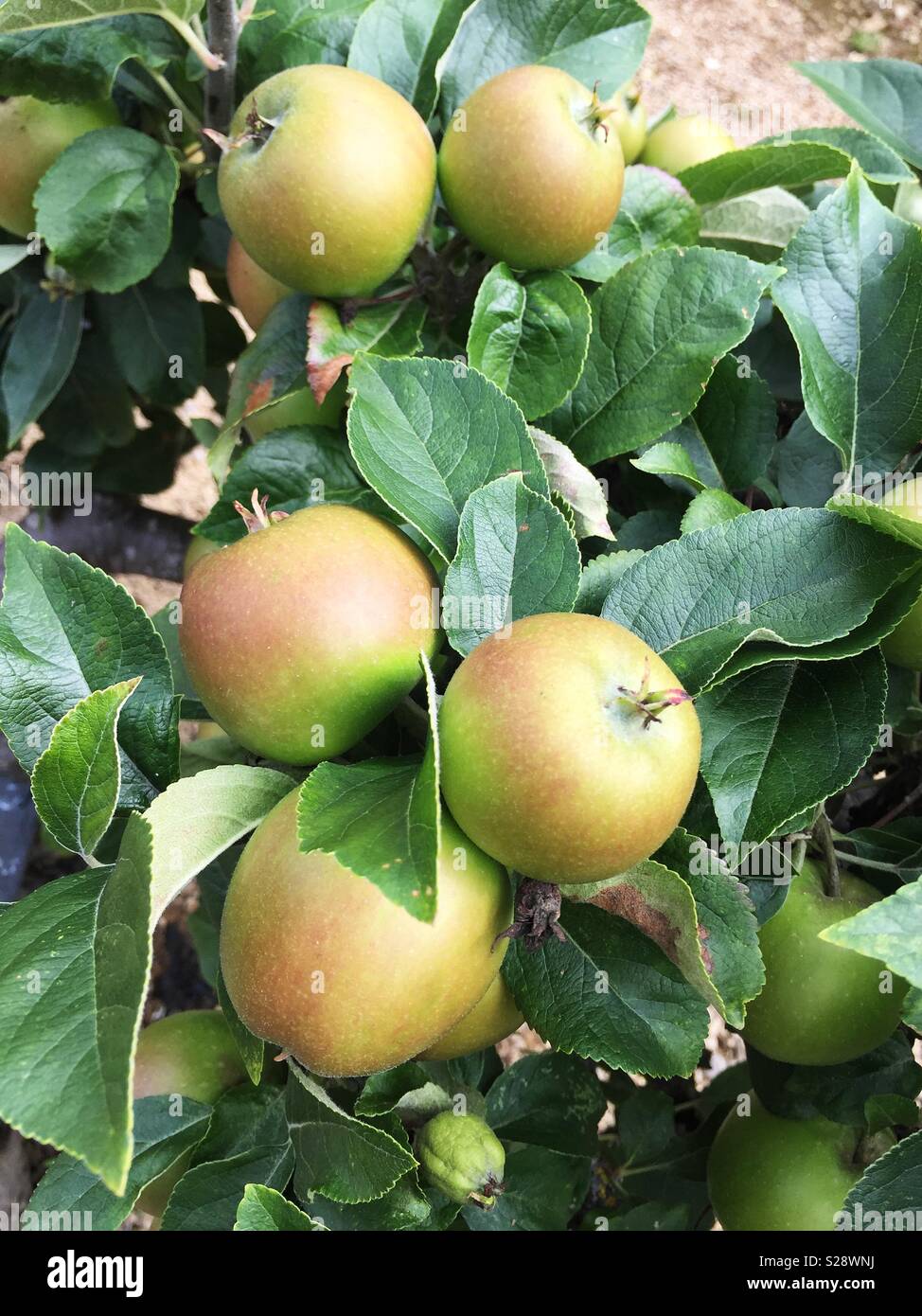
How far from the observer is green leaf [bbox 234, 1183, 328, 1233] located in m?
0.71

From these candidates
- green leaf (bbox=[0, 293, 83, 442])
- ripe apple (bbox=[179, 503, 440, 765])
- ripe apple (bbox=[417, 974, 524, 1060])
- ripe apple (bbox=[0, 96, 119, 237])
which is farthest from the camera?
green leaf (bbox=[0, 293, 83, 442])

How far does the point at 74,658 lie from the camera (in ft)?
2.62

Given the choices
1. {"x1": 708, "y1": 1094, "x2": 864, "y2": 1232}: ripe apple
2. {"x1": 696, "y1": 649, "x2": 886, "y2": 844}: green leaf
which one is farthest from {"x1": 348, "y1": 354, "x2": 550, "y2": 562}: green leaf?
{"x1": 708, "y1": 1094, "x2": 864, "y2": 1232}: ripe apple

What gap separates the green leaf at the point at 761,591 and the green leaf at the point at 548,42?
1.63 ft

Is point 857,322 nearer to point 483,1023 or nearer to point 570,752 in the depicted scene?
point 570,752

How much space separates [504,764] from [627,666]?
0.09 meters

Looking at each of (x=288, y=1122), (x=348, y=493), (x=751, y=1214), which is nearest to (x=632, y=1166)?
(x=751, y=1214)

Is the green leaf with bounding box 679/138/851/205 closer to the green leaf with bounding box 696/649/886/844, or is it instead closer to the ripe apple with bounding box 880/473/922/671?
the ripe apple with bounding box 880/473/922/671

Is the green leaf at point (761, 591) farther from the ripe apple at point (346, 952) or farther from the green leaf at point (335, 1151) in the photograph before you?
the green leaf at point (335, 1151)

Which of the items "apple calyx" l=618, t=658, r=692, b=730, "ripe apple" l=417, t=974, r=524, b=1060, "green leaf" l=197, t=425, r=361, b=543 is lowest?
"ripe apple" l=417, t=974, r=524, b=1060

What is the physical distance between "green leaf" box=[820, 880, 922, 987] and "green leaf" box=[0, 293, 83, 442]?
1.16m

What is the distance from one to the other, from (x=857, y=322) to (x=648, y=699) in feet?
1.47

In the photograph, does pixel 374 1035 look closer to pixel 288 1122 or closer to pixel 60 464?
pixel 288 1122
